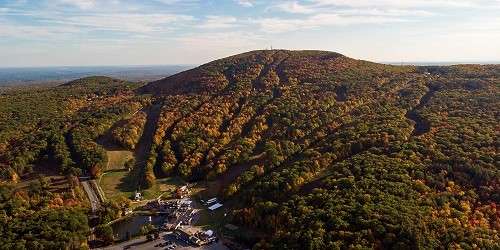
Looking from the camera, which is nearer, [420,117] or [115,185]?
[115,185]

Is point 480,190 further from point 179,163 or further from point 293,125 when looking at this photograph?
point 179,163

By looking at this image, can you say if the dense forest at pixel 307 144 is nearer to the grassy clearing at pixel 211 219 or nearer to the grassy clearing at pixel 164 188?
the grassy clearing at pixel 164 188

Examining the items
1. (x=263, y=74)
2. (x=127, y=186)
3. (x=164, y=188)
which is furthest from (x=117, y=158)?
(x=263, y=74)

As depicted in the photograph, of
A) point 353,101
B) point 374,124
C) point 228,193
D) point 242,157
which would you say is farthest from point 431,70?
point 228,193

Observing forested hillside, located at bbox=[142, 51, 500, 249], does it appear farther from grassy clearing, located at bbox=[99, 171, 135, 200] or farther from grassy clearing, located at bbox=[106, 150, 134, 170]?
grassy clearing, located at bbox=[106, 150, 134, 170]

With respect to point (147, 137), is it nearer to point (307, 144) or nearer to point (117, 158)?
point (117, 158)

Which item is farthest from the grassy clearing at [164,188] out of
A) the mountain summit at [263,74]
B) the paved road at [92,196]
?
the mountain summit at [263,74]
